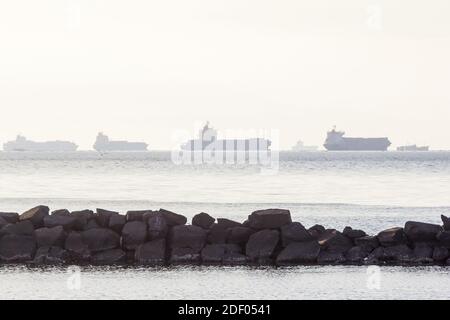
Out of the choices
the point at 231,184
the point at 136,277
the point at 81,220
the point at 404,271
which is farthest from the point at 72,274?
the point at 231,184

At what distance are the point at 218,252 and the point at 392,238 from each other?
15.8 ft

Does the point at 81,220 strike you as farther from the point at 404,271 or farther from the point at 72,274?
the point at 404,271

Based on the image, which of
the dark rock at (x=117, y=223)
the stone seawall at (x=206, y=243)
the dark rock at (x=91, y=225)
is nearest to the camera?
the stone seawall at (x=206, y=243)

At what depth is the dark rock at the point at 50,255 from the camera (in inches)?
1078

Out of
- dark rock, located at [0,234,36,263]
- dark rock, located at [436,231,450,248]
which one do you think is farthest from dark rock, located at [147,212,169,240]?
dark rock, located at [436,231,450,248]

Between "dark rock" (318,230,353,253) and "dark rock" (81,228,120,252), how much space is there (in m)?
5.58

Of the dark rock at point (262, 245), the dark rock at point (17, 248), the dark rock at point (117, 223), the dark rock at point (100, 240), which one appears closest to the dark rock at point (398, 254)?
the dark rock at point (262, 245)

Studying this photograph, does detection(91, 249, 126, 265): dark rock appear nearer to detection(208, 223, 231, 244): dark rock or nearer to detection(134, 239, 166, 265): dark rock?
detection(134, 239, 166, 265): dark rock

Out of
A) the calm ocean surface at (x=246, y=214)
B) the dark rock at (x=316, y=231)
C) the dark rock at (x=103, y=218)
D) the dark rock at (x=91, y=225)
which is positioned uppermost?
the dark rock at (x=103, y=218)

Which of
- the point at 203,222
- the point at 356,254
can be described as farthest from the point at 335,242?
the point at 203,222

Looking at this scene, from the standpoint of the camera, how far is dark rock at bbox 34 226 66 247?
2794cm

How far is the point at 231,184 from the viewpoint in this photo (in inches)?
3543

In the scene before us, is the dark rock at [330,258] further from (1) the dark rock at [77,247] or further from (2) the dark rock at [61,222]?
(2) the dark rock at [61,222]

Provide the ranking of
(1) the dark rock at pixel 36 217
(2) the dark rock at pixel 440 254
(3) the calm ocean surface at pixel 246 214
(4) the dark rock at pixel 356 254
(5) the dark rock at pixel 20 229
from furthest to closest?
1. (1) the dark rock at pixel 36 217
2. (5) the dark rock at pixel 20 229
3. (2) the dark rock at pixel 440 254
4. (4) the dark rock at pixel 356 254
5. (3) the calm ocean surface at pixel 246 214
